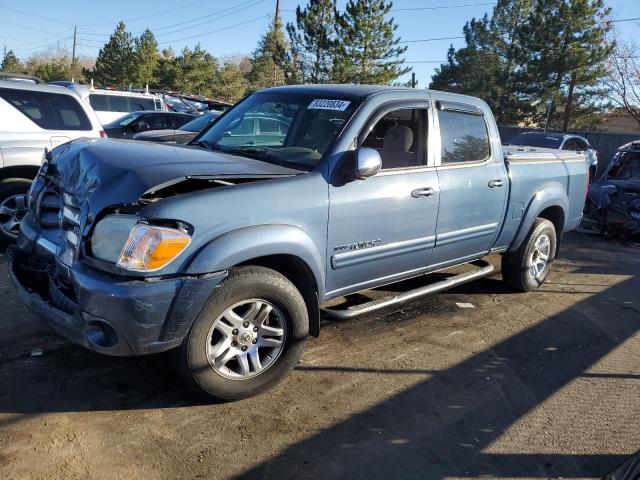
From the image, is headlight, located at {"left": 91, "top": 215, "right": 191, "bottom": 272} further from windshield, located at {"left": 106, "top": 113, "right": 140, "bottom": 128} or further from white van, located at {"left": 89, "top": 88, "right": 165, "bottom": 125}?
white van, located at {"left": 89, "top": 88, "right": 165, "bottom": 125}

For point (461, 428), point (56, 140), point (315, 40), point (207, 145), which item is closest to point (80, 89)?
point (56, 140)

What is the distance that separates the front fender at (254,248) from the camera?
9.81 ft

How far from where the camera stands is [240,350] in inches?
132

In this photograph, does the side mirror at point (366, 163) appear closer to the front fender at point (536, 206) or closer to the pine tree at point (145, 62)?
the front fender at point (536, 206)

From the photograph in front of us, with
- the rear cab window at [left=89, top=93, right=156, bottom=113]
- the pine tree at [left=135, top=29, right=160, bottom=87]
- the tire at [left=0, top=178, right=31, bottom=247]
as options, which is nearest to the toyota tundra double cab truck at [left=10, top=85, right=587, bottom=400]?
the tire at [left=0, top=178, right=31, bottom=247]

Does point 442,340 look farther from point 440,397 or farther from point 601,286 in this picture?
point 601,286

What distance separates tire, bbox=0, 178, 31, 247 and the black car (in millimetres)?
8264

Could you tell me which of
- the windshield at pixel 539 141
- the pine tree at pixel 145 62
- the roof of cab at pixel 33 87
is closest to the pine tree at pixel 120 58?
the pine tree at pixel 145 62

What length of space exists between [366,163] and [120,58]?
161 ft

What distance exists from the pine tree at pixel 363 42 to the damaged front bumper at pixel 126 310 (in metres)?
31.5

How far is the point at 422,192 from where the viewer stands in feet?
13.8

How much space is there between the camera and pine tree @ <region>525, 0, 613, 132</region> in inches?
1156

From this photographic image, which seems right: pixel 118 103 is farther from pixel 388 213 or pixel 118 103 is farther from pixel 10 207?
pixel 388 213

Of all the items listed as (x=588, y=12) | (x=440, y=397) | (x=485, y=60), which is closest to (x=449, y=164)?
(x=440, y=397)
